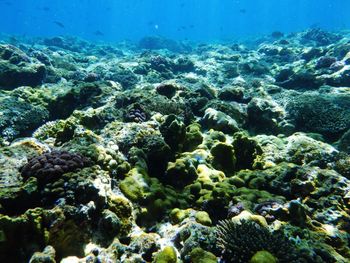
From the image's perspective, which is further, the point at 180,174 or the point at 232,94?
the point at 232,94

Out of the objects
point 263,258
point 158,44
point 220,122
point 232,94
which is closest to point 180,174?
point 263,258

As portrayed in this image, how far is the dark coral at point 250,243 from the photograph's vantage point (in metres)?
4.19

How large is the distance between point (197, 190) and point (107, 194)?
2.04m

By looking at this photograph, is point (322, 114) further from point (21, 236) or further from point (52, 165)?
point (21, 236)

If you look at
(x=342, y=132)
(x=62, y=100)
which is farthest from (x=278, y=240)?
(x=62, y=100)

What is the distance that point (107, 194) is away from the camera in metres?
5.26

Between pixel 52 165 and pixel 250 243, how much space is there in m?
3.42

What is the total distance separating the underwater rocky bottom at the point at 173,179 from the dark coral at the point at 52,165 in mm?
18

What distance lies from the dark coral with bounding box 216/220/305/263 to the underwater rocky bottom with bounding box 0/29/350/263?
2cm

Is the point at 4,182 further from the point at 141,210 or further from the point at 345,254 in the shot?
the point at 345,254

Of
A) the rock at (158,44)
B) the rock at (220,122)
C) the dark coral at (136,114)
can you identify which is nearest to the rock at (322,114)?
the rock at (220,122)

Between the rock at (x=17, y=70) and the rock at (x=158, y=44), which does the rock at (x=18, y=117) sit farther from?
the rock at (x=158, y=44)

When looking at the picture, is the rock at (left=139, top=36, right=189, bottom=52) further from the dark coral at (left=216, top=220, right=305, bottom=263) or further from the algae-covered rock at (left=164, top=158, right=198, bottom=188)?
the dark coral at (left=216, top=220, right=305, bottom=263)

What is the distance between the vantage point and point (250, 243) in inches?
168
